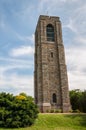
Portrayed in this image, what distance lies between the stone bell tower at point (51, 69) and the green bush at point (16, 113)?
10.7 meters

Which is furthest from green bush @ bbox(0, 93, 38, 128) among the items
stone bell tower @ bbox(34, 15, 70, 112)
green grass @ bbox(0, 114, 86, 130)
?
stone bell tower @ bbox(34, 15, 70, 112)

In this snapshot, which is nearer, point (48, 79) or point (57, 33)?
point (48, 79)

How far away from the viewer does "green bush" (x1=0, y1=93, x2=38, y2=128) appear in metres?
20.2

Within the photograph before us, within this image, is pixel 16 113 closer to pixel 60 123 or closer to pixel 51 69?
pixel 60 123

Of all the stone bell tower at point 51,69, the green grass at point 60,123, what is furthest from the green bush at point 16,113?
the stone bell tower at point 51,69

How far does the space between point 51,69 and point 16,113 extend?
1596 centimetres

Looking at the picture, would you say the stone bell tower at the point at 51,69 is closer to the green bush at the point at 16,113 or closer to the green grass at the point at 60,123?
the green grass at the point at 60,123

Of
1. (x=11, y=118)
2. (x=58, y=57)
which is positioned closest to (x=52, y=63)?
(x=58, y=57)

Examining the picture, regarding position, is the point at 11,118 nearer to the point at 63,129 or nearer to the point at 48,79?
the point at 63,129

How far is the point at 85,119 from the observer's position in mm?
23391

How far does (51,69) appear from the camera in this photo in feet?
117

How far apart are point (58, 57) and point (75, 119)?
51.3 feet

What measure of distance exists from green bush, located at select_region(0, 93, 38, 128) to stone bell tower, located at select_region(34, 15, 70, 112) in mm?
10724

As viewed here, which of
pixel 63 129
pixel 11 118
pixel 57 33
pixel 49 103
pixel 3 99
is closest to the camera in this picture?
pixel 63 129
